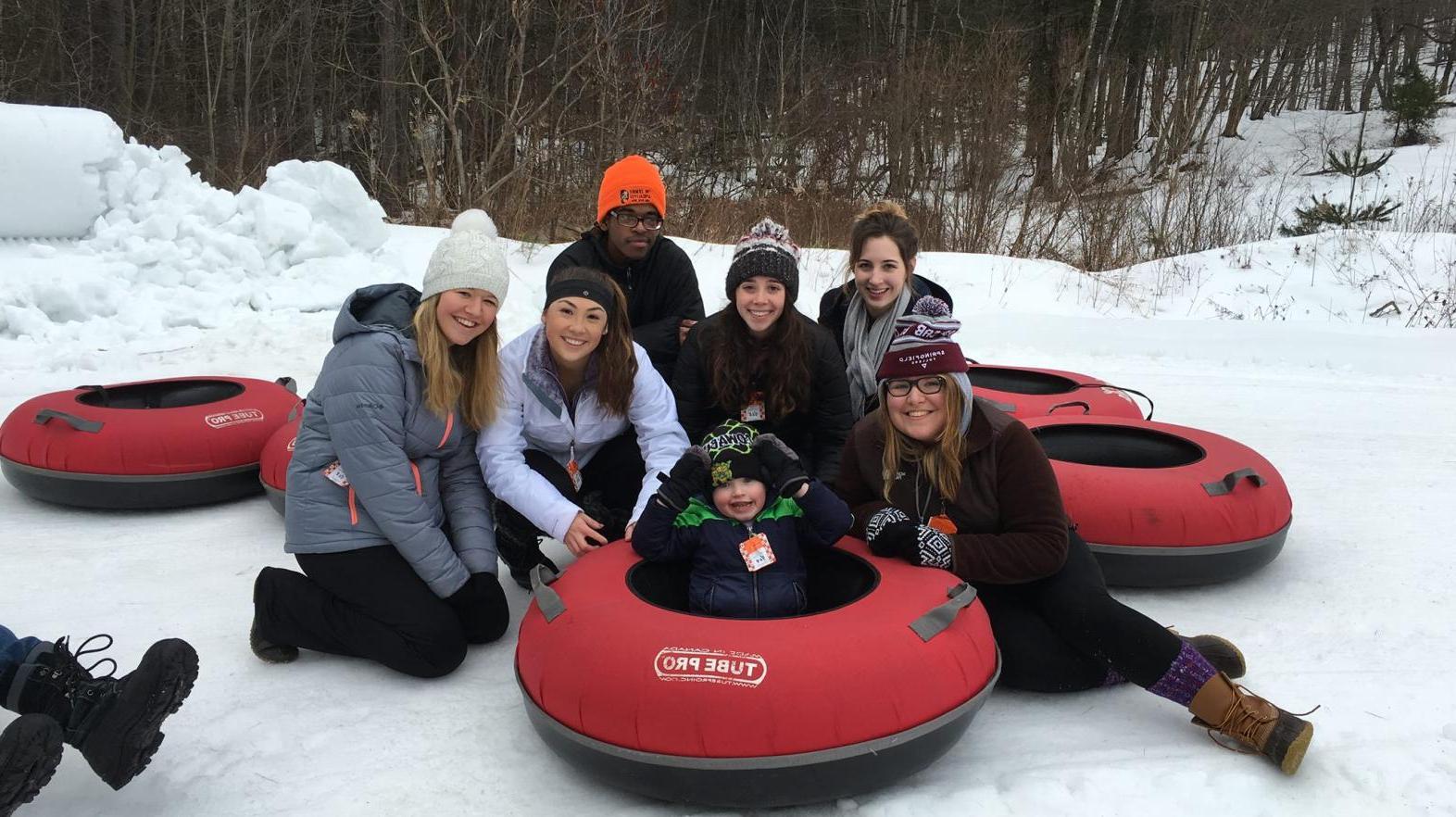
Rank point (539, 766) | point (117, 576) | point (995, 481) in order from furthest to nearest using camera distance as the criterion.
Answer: point (117, 576), point (995, 481), point (539, 766)

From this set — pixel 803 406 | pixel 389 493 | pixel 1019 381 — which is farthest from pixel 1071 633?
pixel 1019 381

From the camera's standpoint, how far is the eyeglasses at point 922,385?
272cm

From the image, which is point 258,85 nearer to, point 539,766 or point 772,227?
point 772,227

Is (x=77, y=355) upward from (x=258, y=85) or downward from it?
downward

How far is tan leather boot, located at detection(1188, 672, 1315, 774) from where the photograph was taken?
7.26 feet

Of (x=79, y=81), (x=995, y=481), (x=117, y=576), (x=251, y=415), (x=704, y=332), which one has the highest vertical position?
(x=79, y=81)

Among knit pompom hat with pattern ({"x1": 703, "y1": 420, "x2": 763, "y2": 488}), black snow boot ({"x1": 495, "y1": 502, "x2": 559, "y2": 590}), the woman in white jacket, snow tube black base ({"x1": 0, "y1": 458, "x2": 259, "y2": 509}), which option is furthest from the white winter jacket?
snow tube black base ({"x1": 0, "y1": 458, "x2": 259, "y2": 509})

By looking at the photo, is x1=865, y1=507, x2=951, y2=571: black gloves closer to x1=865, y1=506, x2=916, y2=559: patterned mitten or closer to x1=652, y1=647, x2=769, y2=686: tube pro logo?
x1=865, y1=506, x2=916, y2=559: patterned mitten

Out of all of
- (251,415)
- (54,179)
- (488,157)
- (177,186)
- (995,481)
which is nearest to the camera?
(995,481)

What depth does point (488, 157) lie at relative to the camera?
12203 millimetres

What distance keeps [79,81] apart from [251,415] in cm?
1348

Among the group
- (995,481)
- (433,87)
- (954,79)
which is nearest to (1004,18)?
(954,79)

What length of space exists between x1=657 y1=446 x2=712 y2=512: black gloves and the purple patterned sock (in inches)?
48.1

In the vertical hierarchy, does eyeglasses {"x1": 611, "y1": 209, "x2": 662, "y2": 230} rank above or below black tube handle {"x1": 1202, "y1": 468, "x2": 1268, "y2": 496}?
above
